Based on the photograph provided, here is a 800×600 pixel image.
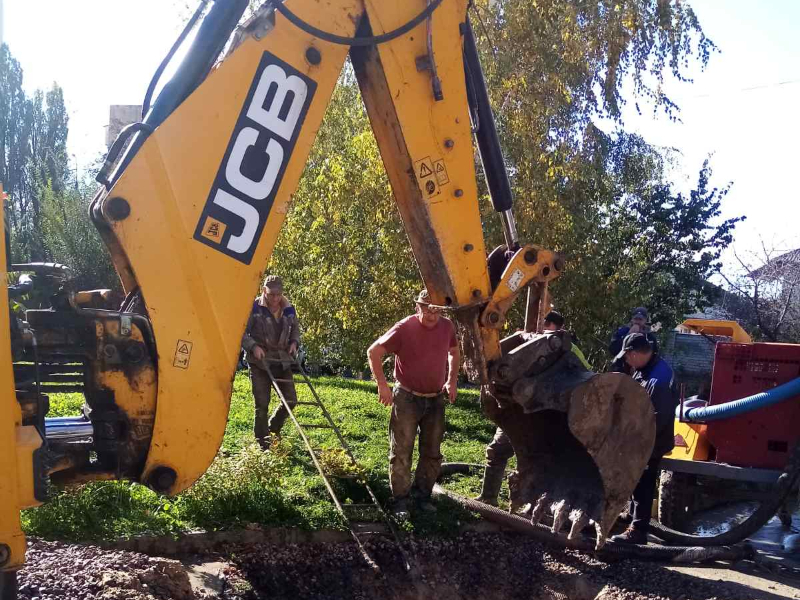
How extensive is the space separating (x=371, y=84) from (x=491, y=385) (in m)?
1.96

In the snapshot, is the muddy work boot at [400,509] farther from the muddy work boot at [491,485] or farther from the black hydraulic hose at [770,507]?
the black hydraulic hose at [770,507]

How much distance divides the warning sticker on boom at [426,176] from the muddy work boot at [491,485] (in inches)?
149

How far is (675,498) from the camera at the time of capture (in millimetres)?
7723

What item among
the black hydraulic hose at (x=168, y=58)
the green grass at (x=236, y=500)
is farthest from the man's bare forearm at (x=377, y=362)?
the black hydraulic hose at (x=168, y=58)

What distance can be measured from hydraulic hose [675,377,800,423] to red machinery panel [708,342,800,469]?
0.13 meters

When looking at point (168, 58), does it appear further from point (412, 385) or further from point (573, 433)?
point (412, 385)

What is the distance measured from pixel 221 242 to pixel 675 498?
5.64 m

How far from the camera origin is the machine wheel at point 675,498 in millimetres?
7684

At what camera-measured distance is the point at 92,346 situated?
3.60 metres

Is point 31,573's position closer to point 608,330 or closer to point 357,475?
point 357,475

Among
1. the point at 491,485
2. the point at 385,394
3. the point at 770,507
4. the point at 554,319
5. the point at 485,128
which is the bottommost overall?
the point at 491,485

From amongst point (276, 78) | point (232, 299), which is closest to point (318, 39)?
point (276, 78)

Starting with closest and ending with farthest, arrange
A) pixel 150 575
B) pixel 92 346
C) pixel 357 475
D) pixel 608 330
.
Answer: pixel 92 346, pixel 150 575, pixel 357 475, pixel 608 330

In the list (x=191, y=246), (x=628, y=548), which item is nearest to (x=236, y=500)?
(x=191, y=246)
